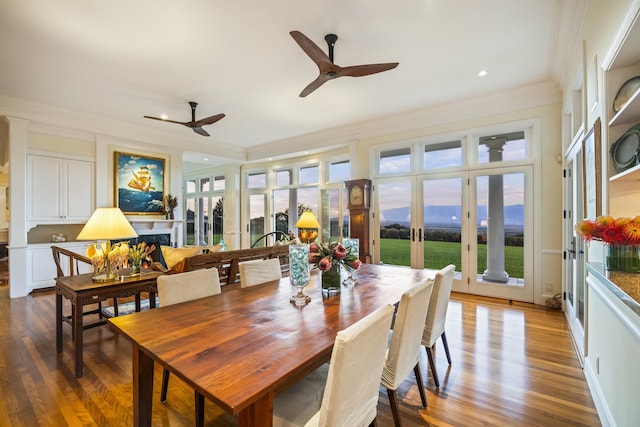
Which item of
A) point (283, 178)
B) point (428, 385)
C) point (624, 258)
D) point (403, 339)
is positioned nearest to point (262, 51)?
point (403, 339)

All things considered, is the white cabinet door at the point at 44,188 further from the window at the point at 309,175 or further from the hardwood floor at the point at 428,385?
the window at the point at 309,175

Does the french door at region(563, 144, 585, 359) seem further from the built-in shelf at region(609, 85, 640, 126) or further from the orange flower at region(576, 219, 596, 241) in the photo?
the orange flower at region(576, 219, 596, 241)

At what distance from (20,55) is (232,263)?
3.31 metres

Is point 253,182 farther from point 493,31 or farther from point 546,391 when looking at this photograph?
point 546,391

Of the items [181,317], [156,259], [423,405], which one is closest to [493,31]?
[423,405]

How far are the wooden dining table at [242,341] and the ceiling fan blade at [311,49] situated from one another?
2.04 metres

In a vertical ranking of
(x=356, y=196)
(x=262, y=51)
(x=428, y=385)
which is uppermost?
(x=262, y=51)

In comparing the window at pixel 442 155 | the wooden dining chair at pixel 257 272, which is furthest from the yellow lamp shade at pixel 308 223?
the window at pixel 442 155

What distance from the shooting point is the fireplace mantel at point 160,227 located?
5.98 metres

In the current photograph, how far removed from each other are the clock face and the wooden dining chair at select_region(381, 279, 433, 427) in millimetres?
3760

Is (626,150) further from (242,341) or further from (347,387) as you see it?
(242,341)

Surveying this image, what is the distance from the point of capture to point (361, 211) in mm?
5477

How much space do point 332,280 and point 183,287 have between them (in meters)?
1.04

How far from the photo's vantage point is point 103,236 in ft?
8.18
